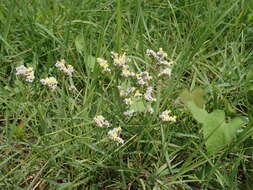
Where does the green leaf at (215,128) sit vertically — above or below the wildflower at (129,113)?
below

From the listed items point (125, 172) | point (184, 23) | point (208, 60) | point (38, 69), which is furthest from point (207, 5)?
point (125, 172)

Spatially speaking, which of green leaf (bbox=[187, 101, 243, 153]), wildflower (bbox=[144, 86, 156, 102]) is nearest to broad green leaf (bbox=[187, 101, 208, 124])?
green leaf (bbox=[187, 101, 243, 153])

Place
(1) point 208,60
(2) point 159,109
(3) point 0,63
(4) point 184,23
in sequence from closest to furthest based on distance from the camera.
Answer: (2) point 159,109
(3) point 0,63
(1) point 208,60
(4) point 184,23

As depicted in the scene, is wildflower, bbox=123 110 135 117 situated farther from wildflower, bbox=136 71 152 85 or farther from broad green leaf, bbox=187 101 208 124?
broad green leaf, bbox=187 101 208 124

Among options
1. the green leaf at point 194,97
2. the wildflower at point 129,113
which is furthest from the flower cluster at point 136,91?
the green leaf at point 194,97

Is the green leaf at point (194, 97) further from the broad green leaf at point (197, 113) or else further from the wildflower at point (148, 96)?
the wildflower at point (148, 96)

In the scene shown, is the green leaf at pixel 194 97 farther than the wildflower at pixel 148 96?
Yes

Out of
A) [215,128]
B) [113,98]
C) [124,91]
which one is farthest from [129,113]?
[215,128]

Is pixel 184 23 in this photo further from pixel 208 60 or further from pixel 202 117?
pixel 202 117

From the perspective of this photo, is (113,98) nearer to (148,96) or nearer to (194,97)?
(148,96)
